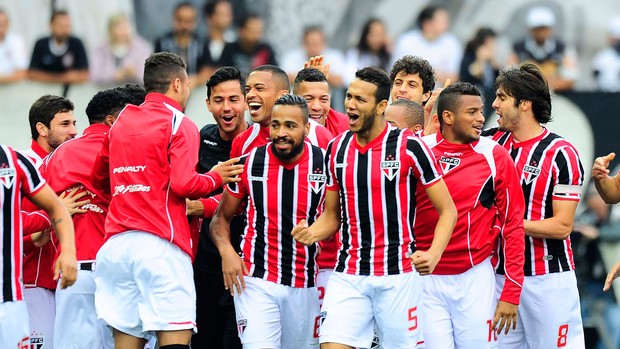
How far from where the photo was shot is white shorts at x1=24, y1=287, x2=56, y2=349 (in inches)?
389

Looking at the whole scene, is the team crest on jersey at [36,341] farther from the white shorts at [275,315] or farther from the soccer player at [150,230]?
the white shorts at [275,315]

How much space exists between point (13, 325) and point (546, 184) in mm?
4112

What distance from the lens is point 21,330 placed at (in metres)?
8.27

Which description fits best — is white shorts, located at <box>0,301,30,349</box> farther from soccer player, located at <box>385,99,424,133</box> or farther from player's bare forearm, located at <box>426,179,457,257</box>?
soccer player, located at <box>385,99,424,133</box>

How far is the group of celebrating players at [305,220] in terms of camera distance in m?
8.71

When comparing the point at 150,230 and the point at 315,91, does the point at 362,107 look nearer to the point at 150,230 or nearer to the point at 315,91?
the point at 315,91

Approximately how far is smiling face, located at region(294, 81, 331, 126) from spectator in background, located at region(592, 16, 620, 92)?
26.9 feet

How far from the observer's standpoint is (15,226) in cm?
835

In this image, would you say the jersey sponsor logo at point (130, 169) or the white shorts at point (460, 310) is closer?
the jersey sponsor logo at point (130, 169)

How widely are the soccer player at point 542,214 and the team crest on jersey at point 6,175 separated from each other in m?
3.73

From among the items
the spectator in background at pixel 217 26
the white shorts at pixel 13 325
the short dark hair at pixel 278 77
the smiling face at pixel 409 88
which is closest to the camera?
the white shorts at pixel 13 325

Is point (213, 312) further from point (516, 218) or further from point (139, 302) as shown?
point (516, 218)

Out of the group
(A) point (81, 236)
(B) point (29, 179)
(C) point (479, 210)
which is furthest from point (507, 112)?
(B) point (29, 179)

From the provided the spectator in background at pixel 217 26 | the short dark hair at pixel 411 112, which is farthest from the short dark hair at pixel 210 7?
the short dark hair at pixel 411 112
